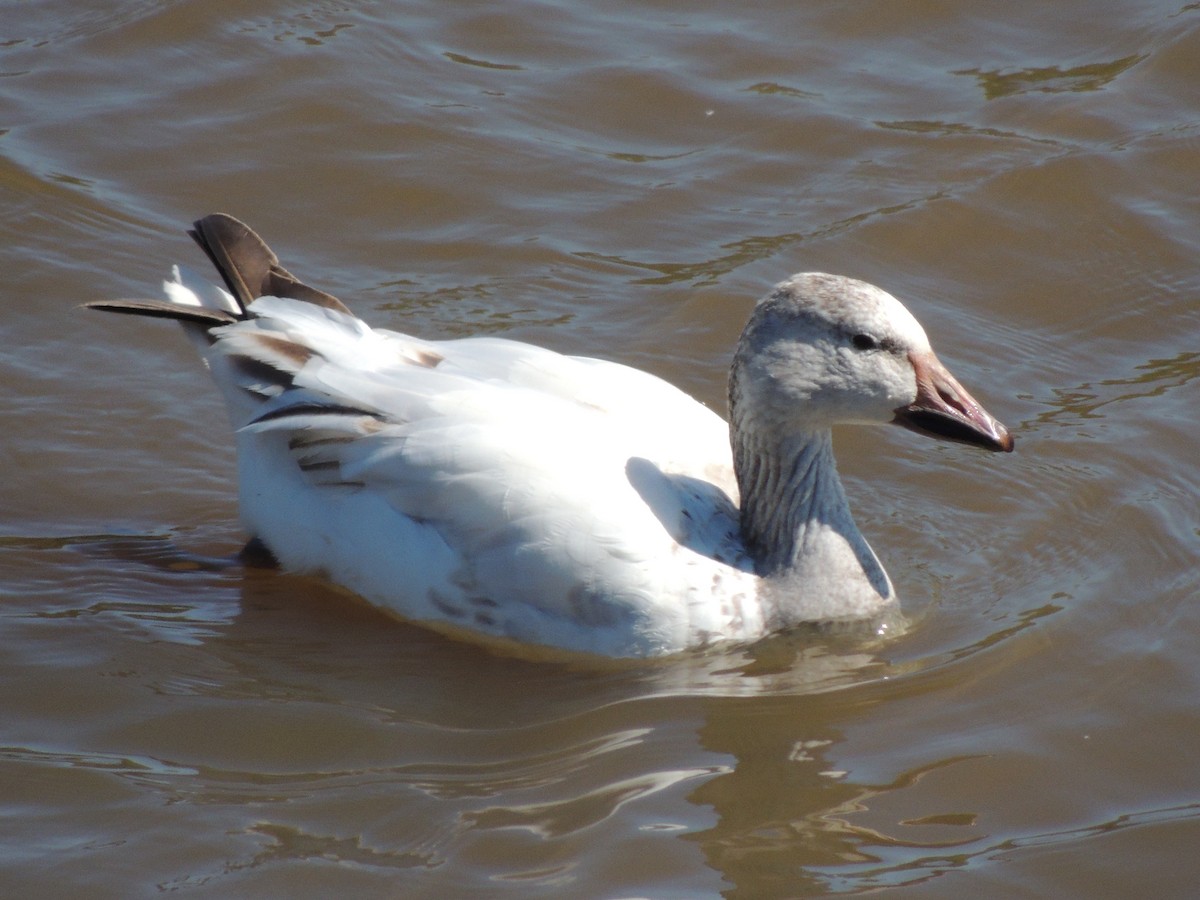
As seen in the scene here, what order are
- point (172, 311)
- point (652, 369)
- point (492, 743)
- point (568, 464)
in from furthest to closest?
1. point (652, 369)
2. point (172, 311)
3. point (568, 464)
4. point (492, 743)

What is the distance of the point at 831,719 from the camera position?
5.22m

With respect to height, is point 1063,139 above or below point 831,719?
above

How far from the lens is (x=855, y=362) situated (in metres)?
5.44

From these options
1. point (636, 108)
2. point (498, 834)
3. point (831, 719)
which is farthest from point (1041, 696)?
point (636, 108)

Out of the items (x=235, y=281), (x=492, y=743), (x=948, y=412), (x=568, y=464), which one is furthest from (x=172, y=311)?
(x=948, y=412)

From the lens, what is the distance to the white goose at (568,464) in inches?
210

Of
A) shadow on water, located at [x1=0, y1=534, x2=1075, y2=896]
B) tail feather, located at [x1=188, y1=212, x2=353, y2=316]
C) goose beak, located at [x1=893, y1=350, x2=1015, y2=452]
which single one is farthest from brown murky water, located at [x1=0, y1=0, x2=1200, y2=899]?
tail feather, located at [x1=188, y1=212, x2=353, y2=316]

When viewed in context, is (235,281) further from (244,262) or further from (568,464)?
(568,464)

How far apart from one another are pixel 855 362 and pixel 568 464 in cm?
106

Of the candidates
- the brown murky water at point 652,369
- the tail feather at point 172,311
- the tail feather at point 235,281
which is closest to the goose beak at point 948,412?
the brown murky water at point 652,369

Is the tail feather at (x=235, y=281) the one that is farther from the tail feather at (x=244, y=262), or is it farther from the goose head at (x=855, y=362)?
the goose head at (x=855, y=362)

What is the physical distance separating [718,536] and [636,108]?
418 cm

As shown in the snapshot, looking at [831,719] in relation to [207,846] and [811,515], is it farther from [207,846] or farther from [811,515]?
[207,846]

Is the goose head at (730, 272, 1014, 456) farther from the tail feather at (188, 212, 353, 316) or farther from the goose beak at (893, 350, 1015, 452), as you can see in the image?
the tail feather at (188, 212, 353, 316)
